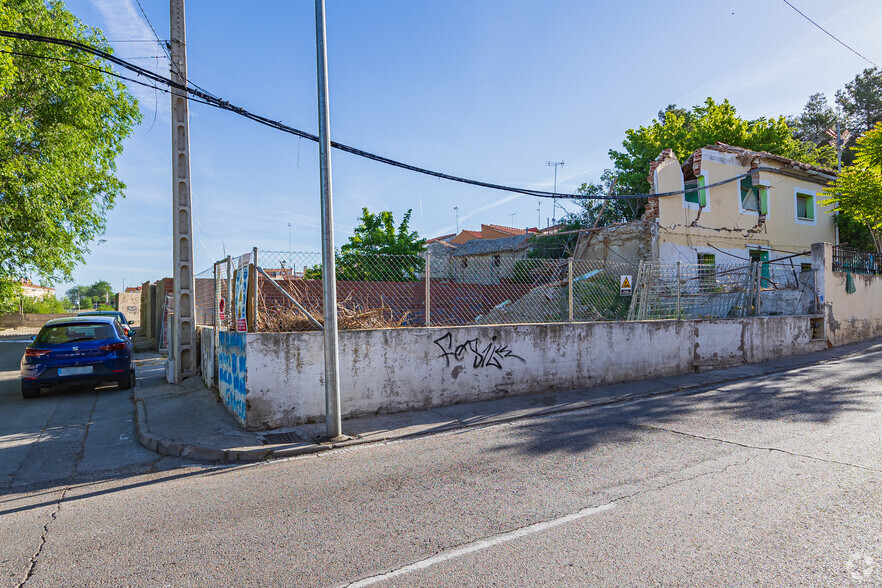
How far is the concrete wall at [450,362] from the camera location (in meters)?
6.65

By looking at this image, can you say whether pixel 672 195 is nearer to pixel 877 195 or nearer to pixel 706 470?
A: pixel 877 195

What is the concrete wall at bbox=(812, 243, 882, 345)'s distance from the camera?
14008mm

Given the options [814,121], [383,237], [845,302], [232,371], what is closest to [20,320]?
[383,237]

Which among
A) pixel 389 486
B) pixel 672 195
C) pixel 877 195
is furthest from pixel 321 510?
pixel 877 195

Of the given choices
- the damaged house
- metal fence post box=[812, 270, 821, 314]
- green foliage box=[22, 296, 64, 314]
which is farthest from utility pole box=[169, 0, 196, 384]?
green foliage box=[22, 296, 64, 314]

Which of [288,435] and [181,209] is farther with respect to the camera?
[181,209]

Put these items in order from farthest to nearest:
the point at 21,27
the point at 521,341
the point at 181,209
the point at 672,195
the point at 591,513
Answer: the point at 672,195 < the point at 21,27 < the point at 181,209 < the point at 521,341 < the point at 591,513

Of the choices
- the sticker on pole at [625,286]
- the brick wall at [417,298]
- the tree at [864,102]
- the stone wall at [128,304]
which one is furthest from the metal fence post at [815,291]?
the stone wall at [128,304]

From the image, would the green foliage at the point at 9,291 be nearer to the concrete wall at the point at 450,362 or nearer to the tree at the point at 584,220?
the concrete wall at the point at 450,362

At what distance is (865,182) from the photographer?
15578 millimetres

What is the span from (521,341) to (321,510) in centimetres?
530

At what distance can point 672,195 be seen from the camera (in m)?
18.0

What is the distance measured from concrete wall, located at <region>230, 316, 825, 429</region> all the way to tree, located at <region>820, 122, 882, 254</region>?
8940 mm

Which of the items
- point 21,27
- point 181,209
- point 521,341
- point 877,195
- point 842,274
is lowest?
point 521,341
